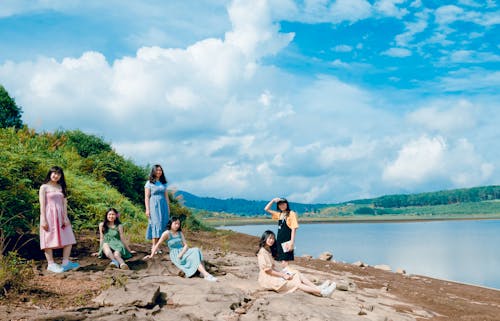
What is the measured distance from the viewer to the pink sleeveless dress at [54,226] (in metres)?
8.36

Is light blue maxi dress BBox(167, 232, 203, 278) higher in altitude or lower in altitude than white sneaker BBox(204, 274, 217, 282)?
higher

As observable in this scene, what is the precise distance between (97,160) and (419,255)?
19127mm

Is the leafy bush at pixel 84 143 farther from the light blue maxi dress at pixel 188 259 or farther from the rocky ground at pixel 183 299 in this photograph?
the light blue maxi dress at pixel 188 259

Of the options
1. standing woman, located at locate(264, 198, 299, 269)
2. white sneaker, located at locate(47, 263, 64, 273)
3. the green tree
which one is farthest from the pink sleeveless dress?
the green tree

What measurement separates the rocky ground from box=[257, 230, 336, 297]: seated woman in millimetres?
178

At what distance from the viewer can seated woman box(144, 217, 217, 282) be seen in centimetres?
860

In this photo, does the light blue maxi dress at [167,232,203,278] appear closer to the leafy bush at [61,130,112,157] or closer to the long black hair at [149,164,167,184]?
the long black hair at [149,164,167,184]

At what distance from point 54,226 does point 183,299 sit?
3004mm

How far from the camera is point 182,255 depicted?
29.0 ft

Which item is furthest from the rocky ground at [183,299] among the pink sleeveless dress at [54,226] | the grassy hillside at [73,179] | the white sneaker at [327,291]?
the grassy hillside at [73,179]

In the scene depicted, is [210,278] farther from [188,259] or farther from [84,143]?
[84,143]

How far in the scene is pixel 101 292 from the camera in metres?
7.05

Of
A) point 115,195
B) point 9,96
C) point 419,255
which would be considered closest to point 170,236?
point 115,195

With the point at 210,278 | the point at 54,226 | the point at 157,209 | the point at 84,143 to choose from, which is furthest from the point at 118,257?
the point at 84,143
